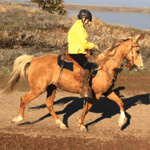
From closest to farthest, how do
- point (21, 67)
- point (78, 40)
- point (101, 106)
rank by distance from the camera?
point (78, 40) → point (21, 67) → point (101, 106)

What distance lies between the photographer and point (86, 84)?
27.5 ft

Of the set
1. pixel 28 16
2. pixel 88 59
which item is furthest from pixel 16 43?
pixel 88 59

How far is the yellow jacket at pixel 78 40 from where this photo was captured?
7.77 metres

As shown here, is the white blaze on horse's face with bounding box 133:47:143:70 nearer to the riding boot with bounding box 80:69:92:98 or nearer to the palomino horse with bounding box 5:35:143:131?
the palomino horse with bounding box 5:35:143:131

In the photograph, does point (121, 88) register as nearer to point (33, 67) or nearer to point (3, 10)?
point (33, 67)

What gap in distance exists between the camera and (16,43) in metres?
23.1

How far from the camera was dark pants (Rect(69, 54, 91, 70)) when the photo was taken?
8198 mm

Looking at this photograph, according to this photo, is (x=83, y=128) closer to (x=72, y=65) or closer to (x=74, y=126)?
(x=74, y=126)

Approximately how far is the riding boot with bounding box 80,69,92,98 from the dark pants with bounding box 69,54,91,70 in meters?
0.14

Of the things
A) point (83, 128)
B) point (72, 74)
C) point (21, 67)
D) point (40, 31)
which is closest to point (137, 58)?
point (72, 74)

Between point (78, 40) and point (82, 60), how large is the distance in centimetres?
65

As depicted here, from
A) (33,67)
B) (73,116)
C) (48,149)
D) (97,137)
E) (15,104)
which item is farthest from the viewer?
(15,104)

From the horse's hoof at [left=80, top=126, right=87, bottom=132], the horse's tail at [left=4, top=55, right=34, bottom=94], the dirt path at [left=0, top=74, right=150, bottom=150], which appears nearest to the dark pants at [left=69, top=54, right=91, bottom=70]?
the horse's tail at [left=4, top=55, right=34, bottom=94]

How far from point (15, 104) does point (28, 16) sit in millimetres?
23798
